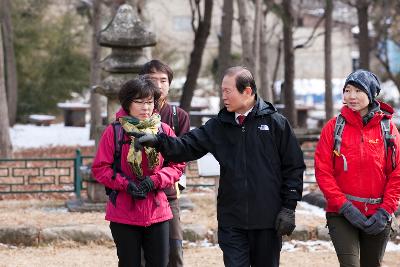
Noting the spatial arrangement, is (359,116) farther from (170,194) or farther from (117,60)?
(117,60)

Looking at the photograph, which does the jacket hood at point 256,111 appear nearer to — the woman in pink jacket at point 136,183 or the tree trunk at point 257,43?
the woman in pink jacket at point 136,183

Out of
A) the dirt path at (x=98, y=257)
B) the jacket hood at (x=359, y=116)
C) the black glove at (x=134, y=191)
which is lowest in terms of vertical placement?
the dirt path at (x=98, y=257)

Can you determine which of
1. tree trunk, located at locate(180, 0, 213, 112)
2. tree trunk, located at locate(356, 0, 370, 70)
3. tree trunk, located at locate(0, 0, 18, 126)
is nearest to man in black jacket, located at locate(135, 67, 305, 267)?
tree trunk, located at locate(180, 0, 213, 112)

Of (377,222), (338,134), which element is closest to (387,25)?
(338,134)

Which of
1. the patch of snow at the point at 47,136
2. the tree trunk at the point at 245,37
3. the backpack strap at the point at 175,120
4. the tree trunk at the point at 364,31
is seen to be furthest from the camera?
the tree trunk at the point at 364,31

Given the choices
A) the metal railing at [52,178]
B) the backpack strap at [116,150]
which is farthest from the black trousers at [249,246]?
the metal railing at [52,178]

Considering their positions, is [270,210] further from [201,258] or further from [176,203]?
[201,258]

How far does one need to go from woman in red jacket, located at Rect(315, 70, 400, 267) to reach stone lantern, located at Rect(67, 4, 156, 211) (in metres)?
5.72

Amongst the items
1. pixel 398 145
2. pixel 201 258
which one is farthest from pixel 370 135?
pixel 201 258

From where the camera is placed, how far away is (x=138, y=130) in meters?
5.15

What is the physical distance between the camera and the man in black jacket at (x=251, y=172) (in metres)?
4.82

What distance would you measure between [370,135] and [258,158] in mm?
779

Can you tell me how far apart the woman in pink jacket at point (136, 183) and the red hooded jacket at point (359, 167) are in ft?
3.38

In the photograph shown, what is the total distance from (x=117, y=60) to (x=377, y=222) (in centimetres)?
625
